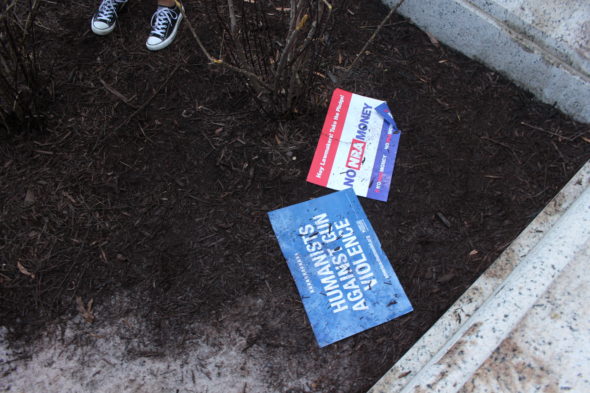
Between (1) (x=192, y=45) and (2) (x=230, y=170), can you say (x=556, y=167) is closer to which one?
(2) (x=230, y=170)

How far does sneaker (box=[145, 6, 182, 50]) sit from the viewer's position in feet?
7.29

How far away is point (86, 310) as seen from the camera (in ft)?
5.48

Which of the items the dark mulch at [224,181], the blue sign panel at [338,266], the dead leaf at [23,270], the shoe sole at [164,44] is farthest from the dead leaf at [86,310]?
the shoe sole at [164,44]

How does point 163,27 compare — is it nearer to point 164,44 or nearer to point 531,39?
point 164,44

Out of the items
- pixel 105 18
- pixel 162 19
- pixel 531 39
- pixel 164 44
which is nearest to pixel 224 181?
pixel 164 44

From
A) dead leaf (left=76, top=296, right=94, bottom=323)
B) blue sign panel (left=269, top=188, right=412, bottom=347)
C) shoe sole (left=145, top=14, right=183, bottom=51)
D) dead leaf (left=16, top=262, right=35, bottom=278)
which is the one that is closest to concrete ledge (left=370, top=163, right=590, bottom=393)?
blue sign panel (left=269, top=188, right=412, bottom=347)

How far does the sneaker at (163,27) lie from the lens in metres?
2.22

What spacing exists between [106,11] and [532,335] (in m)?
2.40

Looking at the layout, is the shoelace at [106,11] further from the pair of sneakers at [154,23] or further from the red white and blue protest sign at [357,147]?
the red white and blue protest sign at [357,147]

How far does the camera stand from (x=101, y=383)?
156cm

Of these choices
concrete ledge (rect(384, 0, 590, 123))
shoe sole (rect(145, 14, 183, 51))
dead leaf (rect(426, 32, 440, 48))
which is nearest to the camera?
concrete ledge (rect(384, 0, 590, 123))

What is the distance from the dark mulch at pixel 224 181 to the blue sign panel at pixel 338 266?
44 mm

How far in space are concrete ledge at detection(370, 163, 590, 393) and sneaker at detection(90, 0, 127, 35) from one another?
83.8 inches

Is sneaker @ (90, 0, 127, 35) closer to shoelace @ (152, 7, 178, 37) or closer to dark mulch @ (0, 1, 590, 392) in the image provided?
dark mulch @ (0, 1, 590, 392)
